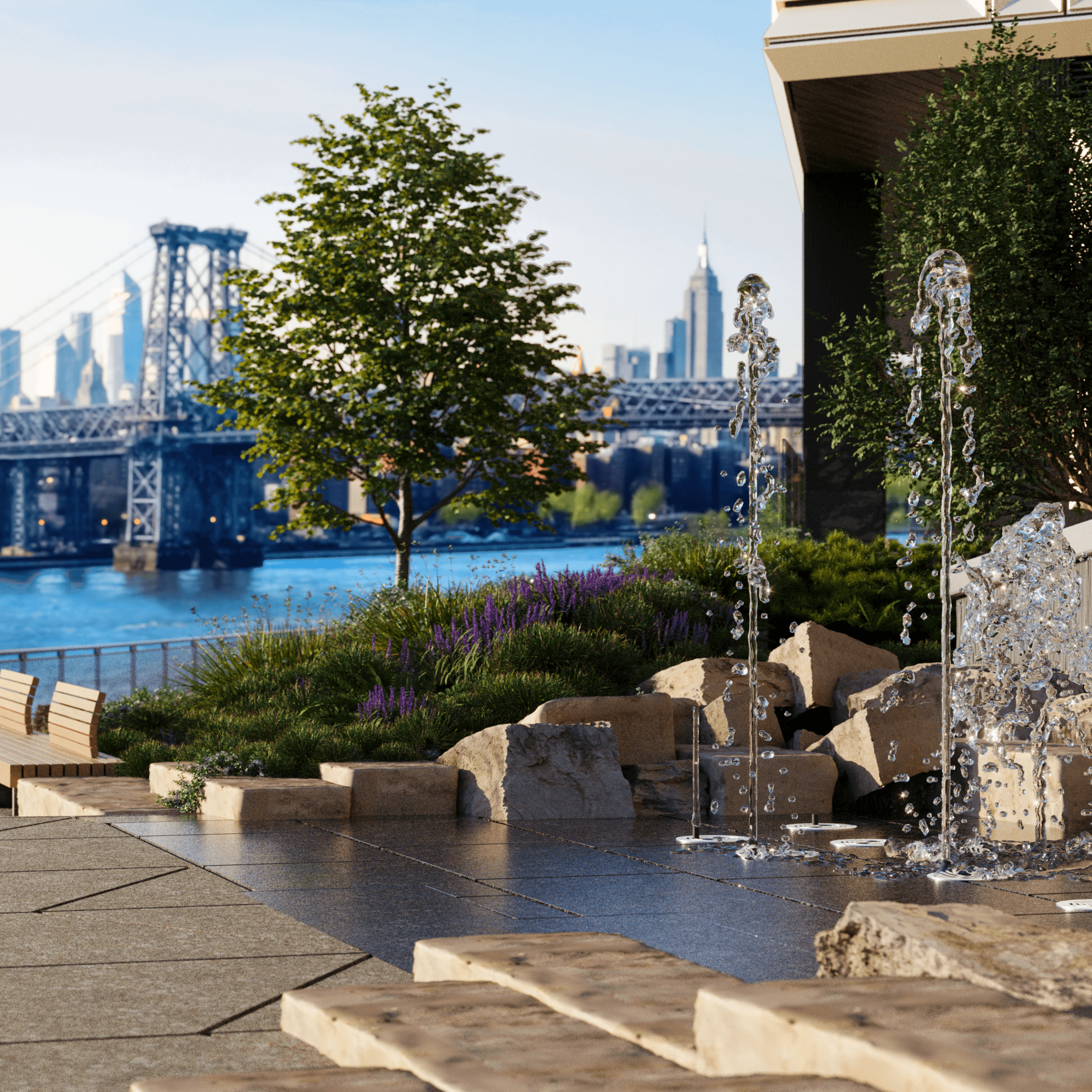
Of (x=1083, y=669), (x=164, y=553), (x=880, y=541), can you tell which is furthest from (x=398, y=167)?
(x=164, y=553)

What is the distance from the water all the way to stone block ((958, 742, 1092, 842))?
48.4 m

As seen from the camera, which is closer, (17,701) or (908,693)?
(908,693)

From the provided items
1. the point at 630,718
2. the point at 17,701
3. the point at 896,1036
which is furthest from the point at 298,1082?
the point at 17,701

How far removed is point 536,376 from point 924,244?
22.0ft

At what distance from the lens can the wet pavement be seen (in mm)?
5125

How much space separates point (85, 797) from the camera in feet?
28.4

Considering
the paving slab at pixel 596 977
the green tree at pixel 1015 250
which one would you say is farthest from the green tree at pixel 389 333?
the paving slab at pixel 596 977

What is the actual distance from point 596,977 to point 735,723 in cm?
629

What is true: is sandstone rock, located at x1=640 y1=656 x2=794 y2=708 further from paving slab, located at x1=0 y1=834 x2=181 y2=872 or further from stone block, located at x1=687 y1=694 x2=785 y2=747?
paving slab, located at x1=0 y1=834 x2=181 y2=872

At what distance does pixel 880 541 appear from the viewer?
2036 cm

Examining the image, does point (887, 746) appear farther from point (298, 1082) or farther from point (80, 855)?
point (298, 1082)

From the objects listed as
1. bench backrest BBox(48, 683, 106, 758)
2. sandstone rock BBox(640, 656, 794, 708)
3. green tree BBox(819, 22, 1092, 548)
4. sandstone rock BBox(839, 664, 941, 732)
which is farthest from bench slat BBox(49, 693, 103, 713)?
green tree BBox(819, 22, 1092, 548)

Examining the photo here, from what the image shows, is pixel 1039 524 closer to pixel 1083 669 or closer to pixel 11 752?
pixel 1083 669

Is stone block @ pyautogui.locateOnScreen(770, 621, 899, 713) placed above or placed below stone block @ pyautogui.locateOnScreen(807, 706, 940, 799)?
above
